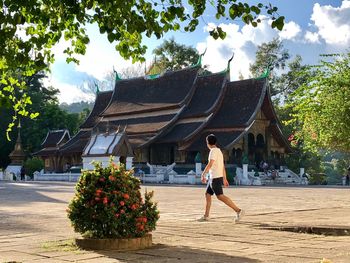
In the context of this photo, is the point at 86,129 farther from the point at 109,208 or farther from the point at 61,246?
the point at 109,208

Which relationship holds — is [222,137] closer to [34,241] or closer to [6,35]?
[34,241]

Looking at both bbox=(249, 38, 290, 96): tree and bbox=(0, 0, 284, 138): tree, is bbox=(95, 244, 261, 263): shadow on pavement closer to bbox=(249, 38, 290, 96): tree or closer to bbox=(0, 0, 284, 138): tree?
bbox=(0, 0, 284, 138): tree

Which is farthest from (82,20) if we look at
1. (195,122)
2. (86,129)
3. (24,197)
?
(86,129)

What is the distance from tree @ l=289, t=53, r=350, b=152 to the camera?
9031 millimetres

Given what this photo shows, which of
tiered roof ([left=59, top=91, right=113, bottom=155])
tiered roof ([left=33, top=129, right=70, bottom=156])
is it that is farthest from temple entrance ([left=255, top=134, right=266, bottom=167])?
tiered roof ([left=33, top=129, right=70, bottom=156])

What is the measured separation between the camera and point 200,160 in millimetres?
37312

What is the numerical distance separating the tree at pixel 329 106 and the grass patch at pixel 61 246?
4.80m

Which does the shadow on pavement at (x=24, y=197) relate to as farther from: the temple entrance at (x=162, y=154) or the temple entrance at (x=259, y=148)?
the temple entrance at (x=259, y=148)

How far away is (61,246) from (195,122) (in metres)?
35.3

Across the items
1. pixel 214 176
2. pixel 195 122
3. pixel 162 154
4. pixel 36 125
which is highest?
pixel 36 125

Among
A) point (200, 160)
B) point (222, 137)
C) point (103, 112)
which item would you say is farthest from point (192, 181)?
point (103, 112)

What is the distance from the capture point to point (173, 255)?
6043 millimetres

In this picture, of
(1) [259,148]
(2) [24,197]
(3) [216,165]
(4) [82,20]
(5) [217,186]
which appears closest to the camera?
(4) [82,20]

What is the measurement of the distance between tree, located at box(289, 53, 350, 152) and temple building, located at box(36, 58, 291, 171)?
89.8 feet
